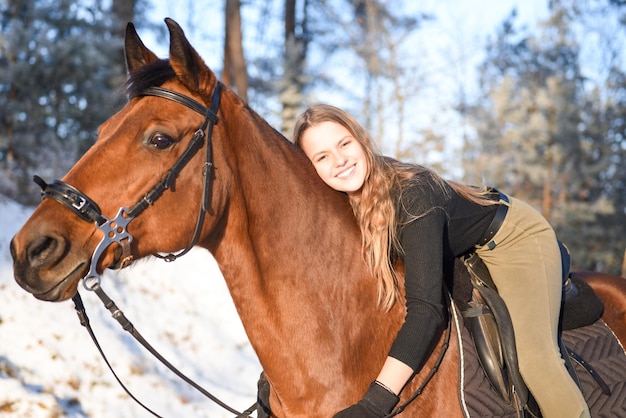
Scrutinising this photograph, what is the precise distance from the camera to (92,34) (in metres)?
10.9

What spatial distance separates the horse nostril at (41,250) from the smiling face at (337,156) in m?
1.17

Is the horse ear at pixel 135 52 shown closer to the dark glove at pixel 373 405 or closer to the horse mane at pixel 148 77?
the horse mane at pixel 148 77

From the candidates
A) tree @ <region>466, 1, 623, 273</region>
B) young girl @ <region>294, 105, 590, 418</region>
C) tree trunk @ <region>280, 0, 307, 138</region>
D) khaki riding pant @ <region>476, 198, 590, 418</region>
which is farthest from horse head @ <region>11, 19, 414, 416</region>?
tree @ <region>466, 1, 623, 273</region>

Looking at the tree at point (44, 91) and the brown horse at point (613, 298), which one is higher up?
the tree at point (44, 91)

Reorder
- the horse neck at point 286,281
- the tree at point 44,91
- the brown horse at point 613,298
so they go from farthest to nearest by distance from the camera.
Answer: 1. the tree at point 44,91
2. the brown horse at point 613,298
3. the horse neck at point 286,281

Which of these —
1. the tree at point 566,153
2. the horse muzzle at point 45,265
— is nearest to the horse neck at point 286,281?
the horse muzzle at point 45,265

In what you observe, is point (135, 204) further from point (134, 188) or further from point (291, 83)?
point (291, 83)

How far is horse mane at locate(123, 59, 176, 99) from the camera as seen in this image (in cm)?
219

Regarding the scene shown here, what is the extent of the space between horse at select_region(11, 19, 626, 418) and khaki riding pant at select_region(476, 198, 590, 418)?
326 mm

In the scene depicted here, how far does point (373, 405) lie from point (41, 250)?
129 cm

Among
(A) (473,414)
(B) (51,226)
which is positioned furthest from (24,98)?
(A) (473,414)

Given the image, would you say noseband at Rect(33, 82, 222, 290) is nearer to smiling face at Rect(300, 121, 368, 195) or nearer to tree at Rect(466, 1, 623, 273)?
smiling face at Rect(300, 121, 368, 195)

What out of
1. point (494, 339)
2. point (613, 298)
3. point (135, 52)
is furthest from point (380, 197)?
point (613, 298)

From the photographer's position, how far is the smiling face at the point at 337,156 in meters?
2.54
